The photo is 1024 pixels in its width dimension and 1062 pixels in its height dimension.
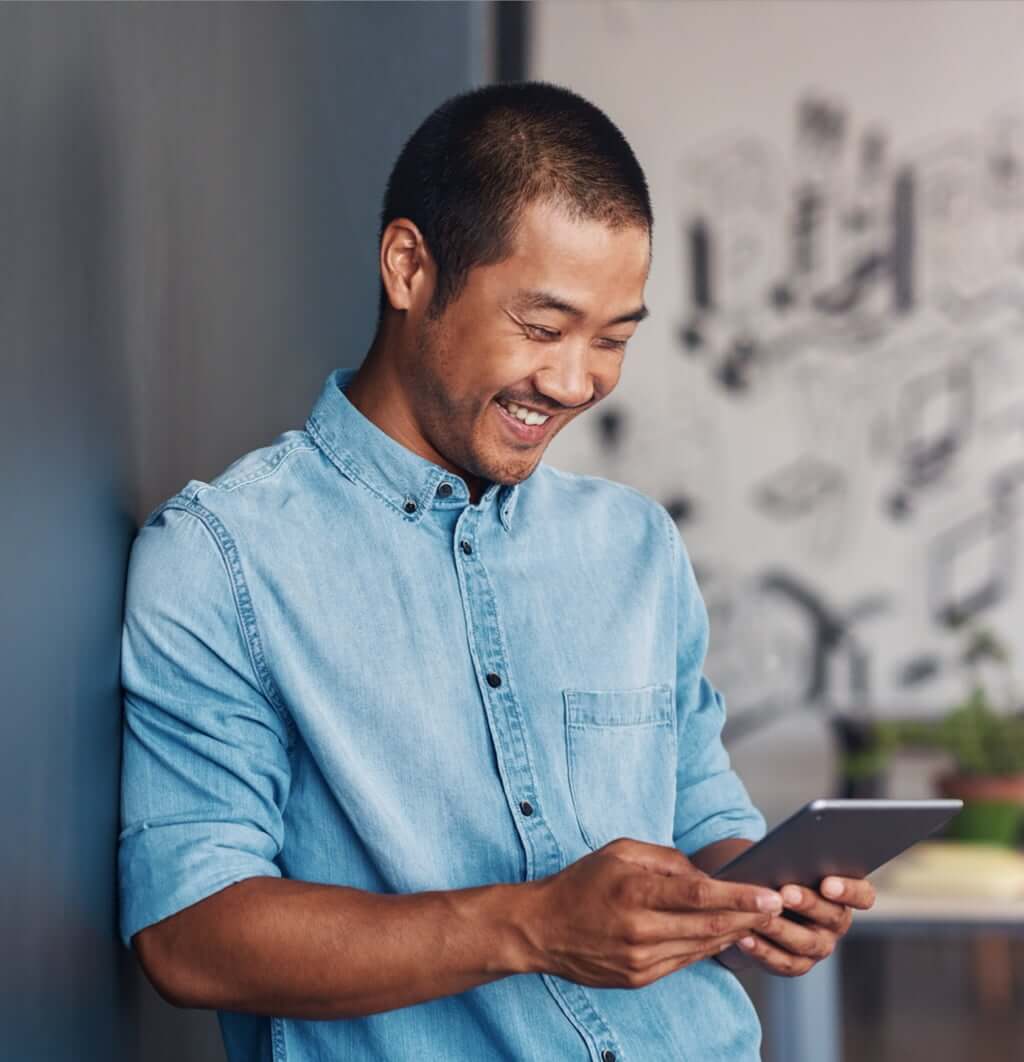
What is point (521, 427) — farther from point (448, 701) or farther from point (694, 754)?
point (694, 754)

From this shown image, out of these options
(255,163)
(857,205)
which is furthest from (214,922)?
(857,205)

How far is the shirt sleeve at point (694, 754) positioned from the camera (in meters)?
1.43

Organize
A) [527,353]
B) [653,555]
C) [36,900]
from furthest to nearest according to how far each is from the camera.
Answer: [653,555], [527,353], [36,900]

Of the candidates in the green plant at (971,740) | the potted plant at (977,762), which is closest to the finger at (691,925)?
the potted plant at (977,762)

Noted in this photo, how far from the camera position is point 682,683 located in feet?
4.71

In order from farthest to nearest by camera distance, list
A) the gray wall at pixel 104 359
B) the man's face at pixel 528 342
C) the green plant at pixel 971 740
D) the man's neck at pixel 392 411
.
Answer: the green plant at pixel 971 740 → the man's neck at pixel 392 411 → the man's face at pixel 528 342 → the gray wall at pixel 104 359

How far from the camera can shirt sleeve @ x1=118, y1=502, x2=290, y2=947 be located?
3.53 ft

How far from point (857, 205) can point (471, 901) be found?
148 inches

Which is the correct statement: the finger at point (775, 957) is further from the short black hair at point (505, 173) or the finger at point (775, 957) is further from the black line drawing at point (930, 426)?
the black line drawing at point (930, 426)

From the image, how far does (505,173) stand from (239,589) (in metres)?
0.43

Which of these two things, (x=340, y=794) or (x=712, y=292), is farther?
(x=712, y=292)

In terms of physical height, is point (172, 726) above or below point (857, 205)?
below

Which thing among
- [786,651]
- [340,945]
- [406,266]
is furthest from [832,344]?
[340,945]

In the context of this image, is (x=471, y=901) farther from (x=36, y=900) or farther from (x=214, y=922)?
(x=36, y=900)
